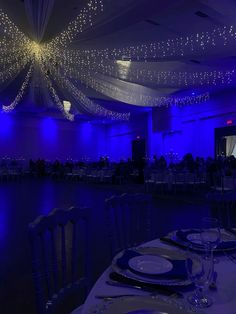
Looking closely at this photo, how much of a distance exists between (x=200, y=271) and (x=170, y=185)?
31.2 feet

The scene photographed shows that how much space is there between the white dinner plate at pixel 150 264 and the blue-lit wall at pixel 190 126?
12230 mm

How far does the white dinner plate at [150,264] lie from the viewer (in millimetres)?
1208

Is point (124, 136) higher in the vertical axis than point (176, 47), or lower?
lower

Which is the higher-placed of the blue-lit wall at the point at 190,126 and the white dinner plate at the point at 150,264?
the blue-lit wall at the point at 190,126

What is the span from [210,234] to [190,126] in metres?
14.0

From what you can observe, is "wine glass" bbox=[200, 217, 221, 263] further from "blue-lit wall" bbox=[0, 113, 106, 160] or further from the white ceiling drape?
"blue-lit wall" bbox=[0, 113, 106, 160]

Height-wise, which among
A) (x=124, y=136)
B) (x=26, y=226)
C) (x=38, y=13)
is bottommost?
(x=26, y=226)

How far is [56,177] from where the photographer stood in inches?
703

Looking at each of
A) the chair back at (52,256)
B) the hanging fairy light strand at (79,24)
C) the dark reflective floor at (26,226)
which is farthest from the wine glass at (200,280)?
the hanging fairy light strand at (79,24)

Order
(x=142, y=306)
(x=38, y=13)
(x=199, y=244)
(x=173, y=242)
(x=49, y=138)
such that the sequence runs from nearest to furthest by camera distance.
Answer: (x=142, y=306)
(x=199, y=244)
(x=173, y=242)
(x=38, y=13)
(x=49, y=138)

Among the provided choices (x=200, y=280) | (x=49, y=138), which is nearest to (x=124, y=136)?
(x=49, y=138)

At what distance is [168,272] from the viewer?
117cm

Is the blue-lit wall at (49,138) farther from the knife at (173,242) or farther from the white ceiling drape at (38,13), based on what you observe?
the knife at (173,242)

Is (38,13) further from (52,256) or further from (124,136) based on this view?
(124,136)
